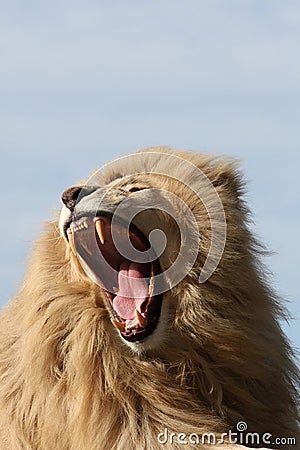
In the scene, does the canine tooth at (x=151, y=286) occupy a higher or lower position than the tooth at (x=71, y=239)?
lower

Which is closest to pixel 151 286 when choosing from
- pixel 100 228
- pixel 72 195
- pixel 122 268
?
pixel 122 268

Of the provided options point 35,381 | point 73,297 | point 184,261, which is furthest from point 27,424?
point 184,261

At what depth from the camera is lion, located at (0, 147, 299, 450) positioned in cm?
594

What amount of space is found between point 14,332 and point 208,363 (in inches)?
49.0

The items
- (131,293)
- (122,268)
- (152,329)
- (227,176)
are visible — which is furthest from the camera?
(227,176)

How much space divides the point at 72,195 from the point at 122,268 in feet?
1.69

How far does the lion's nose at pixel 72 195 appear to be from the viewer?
5992 mm

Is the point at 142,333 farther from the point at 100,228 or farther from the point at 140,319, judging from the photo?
the point at 100,228

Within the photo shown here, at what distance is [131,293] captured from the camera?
238 inches

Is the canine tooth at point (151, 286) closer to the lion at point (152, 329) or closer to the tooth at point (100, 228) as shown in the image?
the lion at point (152, 329)

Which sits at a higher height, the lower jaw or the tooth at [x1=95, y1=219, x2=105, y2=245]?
the tooth at [x1=95, y1=219, x2=105, y2=245]

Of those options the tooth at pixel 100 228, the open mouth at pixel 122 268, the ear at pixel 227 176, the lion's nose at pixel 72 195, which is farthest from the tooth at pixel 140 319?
the ear at pixel 227 176

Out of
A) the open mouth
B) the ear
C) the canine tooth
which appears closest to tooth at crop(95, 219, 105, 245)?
the open mouth

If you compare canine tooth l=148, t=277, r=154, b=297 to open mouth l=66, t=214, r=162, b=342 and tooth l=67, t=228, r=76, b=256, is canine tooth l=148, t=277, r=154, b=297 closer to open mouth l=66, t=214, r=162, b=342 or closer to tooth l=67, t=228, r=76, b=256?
A: open mouth l=66, t=214, r=162, b=342
